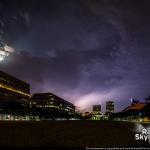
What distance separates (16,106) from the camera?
168m

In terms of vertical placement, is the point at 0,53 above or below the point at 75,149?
above

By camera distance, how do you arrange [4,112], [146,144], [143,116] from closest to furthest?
[146,144] < [4,112] < [143,116]

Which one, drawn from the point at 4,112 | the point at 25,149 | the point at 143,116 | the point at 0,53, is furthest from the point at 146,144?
the point at 143,116

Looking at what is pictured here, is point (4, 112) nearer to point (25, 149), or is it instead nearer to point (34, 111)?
point (34, 111)

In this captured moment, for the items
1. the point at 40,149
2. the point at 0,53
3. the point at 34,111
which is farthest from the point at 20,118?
the point at 40,149

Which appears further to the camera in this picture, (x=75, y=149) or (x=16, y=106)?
(x=16, y=106)

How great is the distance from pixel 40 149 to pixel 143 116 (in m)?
174

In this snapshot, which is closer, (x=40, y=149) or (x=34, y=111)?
(x=40, y=149)

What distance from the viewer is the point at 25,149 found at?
27688 mm

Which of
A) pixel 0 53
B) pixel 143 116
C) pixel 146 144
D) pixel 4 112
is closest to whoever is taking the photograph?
pixel 146 144

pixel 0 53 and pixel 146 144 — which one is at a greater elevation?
pixel 0 53

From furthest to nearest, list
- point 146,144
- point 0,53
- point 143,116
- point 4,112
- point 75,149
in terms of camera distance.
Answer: point 143,116 < point 4,112 < point 0,53 < point 146,144 < point 75,149

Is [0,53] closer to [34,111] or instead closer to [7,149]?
[7,149]

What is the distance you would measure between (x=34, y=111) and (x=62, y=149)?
173397mm
